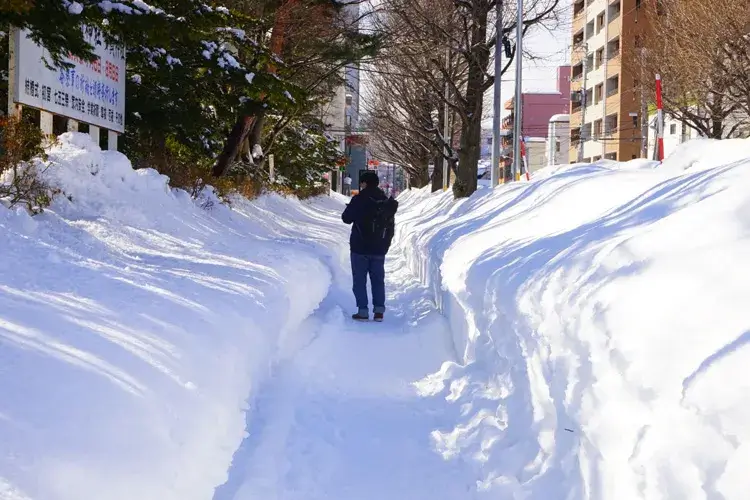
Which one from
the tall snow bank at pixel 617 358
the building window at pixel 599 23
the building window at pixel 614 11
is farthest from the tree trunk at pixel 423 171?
the tall snow bank at pixel 617 358

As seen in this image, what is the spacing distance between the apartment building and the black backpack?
3779cm

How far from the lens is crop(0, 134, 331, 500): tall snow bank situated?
271cm

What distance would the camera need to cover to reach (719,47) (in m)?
20.6

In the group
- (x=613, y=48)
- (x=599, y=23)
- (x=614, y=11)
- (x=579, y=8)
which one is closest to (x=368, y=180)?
(x=613, y=48)

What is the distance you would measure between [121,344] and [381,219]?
15.0 feet

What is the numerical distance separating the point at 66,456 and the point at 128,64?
1277cm

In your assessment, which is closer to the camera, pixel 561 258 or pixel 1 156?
pixel 561 258

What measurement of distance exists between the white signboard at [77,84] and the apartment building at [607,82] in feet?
119

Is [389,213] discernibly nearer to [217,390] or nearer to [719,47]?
[217,390]

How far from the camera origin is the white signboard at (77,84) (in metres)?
8.59

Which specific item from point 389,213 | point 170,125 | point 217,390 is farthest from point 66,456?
point 170,125

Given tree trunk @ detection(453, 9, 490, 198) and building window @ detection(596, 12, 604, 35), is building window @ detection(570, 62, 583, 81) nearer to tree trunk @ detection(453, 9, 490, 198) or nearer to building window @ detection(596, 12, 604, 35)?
building window @ detection(596, 12, 604, 35)

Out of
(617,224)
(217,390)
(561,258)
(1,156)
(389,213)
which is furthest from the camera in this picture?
(389,213)

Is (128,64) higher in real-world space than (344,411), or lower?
higher
